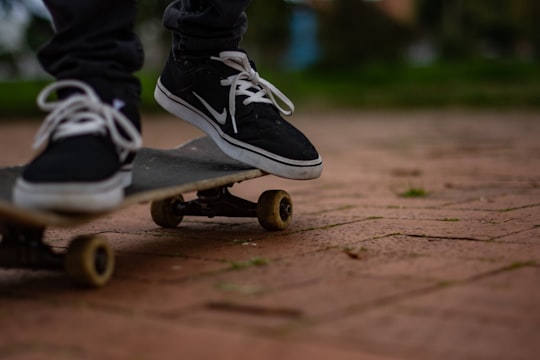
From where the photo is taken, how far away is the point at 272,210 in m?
2.60

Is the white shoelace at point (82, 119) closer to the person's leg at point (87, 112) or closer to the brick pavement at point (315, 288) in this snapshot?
the person's leg at point (87, 112)

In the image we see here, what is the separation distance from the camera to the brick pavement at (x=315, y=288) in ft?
4.72

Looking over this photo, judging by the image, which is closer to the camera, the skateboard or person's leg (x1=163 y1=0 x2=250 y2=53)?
the skateboard

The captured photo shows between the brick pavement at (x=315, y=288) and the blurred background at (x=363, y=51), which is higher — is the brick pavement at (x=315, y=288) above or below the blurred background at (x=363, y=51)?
below

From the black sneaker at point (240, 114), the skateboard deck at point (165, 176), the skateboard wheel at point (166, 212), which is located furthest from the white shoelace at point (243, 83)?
the skateboard wheel at point (166, 212)

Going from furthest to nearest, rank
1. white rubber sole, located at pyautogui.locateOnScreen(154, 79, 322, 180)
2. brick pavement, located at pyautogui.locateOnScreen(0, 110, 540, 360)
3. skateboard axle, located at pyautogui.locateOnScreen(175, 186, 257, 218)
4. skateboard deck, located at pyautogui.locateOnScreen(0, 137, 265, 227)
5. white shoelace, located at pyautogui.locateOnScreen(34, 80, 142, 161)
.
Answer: skateboard axle, located at pyautogui.locateOnScreen(175, 186, 257, 218), white rubber sole, located at pyautogui.locateOnScreen(154, 79, 322, 180), white shoelace, located at pyautogui.locateOnScreen(34, 80, 142, 161), skateboard deck, located at pyautogui.locateOnScreen(0, 137, 265, 227), brick pavement, located at pyautogui.locateOnScreen(0, 110, 540, 360)

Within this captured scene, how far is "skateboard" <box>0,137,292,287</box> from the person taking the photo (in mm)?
1842

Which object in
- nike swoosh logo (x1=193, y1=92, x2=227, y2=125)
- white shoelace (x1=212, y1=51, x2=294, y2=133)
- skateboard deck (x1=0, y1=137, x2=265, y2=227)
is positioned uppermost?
white shoelace (x1=212, y1=51, x2=294, y2=133)

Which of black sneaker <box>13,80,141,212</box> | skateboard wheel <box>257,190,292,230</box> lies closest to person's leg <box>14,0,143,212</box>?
black sneaker <box>13,80,141,212</box>

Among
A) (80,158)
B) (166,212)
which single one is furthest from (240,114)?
(80,158)

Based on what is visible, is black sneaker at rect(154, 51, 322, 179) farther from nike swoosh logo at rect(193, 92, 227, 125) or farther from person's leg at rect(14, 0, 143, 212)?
person's leg at rect(14, 0, 143, 212)

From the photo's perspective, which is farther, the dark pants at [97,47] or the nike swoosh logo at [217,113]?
the nike swoosh logo at [217,113]

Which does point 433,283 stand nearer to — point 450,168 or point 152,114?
point 450,168

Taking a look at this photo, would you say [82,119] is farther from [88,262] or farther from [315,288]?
[315,288]
